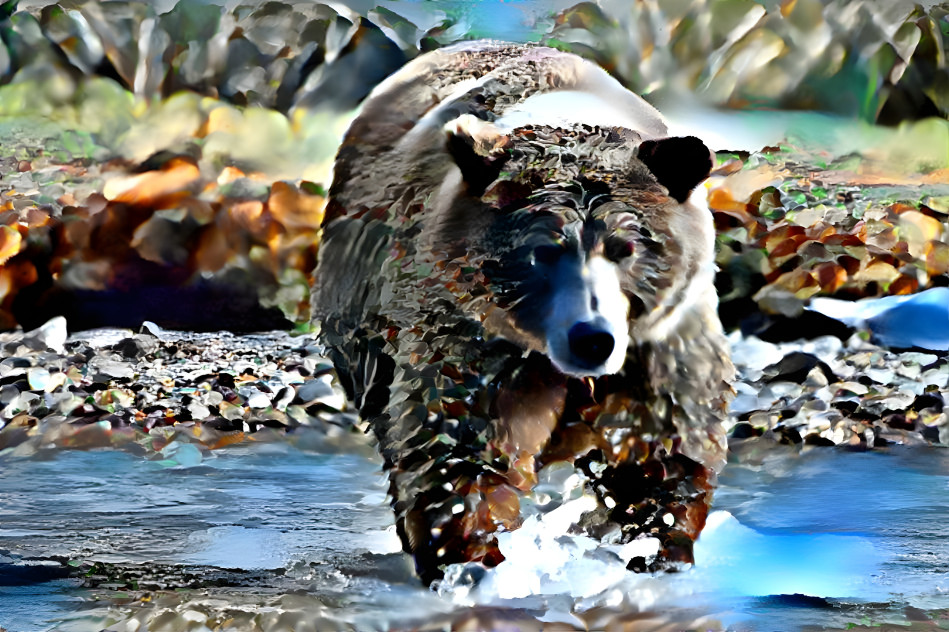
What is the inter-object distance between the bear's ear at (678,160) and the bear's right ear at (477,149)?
14.6 inches

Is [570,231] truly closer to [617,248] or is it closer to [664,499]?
[617,248]

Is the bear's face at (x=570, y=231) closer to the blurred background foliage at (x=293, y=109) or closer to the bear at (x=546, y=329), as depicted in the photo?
the bear at (x=546, y=329)

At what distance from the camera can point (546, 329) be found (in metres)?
2.31

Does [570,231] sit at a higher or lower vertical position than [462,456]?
higher

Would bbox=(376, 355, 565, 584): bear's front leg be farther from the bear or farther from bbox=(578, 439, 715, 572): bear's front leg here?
bbox=(578, 439, 715, 572): bear's front leg

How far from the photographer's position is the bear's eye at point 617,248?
2334 mm

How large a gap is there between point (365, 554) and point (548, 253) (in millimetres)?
939

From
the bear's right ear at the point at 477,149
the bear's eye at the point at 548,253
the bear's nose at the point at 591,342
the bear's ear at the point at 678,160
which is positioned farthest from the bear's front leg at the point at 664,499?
the bear's right ear at the point at 477,149

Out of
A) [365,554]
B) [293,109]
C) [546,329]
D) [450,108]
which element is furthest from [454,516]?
[293,109]

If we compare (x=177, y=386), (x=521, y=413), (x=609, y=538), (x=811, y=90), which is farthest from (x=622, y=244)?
(x=177, y=386)

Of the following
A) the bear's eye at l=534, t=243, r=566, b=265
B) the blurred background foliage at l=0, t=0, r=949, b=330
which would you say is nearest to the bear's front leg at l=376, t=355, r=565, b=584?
the bear's eye at l=534, t=243, r=566, b=265

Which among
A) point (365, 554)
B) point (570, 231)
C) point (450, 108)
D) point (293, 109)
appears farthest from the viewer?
point (293, 109)

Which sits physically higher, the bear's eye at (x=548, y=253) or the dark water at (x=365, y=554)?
the bear's eye at (x=548, y=253)

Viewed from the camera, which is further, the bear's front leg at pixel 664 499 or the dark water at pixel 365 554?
the bear's front leg at pixel 664 499
